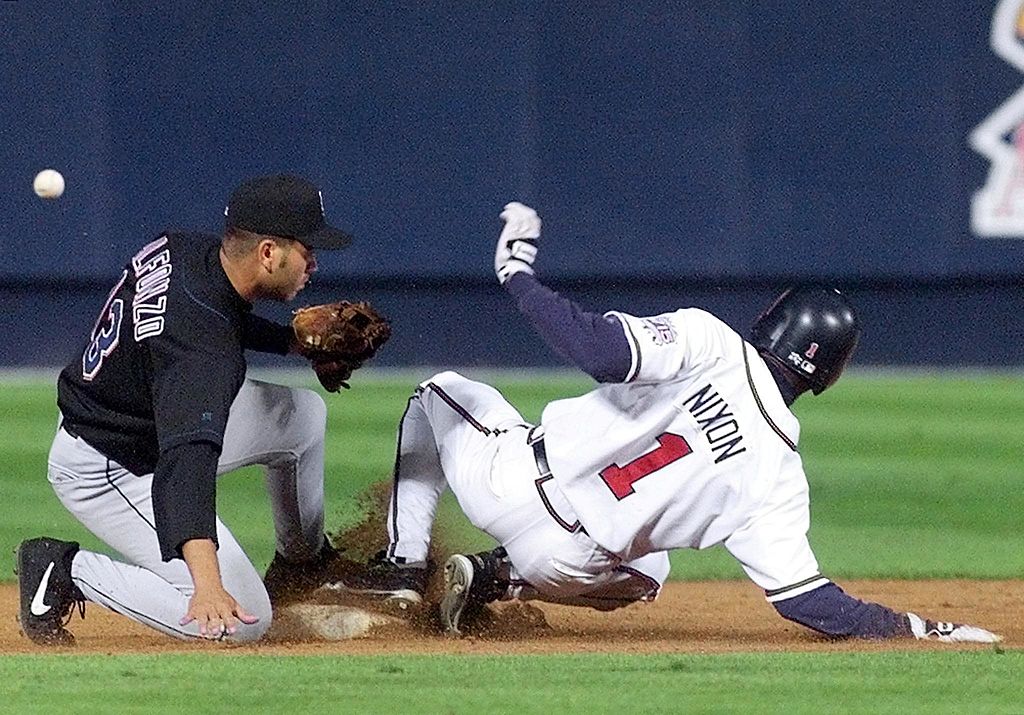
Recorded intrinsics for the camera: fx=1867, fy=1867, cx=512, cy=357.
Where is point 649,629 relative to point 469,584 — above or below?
below

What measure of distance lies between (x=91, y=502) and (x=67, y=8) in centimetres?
692

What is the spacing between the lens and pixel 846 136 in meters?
11.7

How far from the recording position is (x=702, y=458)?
482 centimetres

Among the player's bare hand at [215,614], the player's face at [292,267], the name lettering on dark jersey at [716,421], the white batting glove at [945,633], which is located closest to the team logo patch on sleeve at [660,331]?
the name lettering on dark jersey at [716,421]

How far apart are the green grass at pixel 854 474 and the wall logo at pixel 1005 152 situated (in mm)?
1040

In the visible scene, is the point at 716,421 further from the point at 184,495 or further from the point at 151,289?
the point at 151,289

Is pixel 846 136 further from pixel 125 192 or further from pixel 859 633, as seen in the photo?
pixel 859 633

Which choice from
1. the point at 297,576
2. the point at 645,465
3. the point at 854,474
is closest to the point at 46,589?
the point at 297,576

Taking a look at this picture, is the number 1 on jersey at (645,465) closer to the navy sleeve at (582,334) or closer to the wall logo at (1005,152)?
the navy sleeve at (582,334)

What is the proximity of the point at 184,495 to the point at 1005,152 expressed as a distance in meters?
8.65

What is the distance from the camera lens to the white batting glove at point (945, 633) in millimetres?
4984

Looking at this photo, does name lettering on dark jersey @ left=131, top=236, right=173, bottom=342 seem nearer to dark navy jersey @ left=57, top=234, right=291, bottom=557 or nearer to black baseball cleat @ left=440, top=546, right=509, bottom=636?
dark navy jersey @ left=57, top=234, right=291, bottom=557

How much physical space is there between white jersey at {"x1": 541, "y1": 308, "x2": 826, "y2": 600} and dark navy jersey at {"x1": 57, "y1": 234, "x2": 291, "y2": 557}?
3.31 feet

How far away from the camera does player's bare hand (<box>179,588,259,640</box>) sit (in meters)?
4.21
